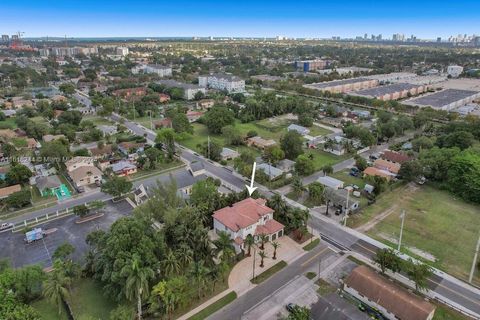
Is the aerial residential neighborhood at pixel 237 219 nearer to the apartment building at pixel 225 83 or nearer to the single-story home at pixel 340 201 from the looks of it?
the single-story home at pixel 340 201

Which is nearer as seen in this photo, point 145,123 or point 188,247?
point 188,247

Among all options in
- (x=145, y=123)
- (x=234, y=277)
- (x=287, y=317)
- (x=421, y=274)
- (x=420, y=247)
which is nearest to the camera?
(x=287, y=317)

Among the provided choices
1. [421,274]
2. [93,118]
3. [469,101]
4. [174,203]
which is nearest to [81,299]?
[174,203]

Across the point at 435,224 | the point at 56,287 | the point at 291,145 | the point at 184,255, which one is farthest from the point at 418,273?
the point at 291,145

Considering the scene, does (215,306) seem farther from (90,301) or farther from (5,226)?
(5,226)

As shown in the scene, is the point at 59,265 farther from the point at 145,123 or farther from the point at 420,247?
the point at 145,123

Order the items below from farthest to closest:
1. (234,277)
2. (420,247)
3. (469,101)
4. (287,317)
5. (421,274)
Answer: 1. (469,101)
2. (420,247)
3. (234,277)
4. (421,274)
5. (287,317)

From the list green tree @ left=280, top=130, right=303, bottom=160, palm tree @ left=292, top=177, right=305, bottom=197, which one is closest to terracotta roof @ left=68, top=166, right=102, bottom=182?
palm tree @ left=292, top=177, right=305, bottom=197
